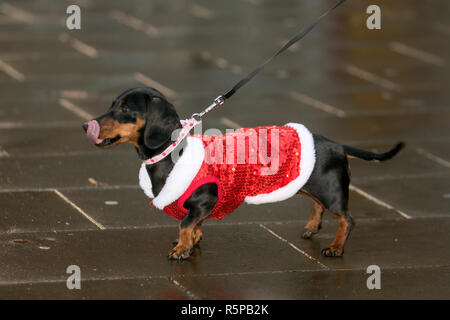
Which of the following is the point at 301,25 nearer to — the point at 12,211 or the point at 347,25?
the point at 347,25

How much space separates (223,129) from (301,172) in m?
3.49

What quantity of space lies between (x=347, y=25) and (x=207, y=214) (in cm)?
959

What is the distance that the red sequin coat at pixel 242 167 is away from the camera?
6434mm

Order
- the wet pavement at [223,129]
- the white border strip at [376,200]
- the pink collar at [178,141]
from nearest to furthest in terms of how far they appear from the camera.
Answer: the pink collar at [178,141] → the wet pavement at [223,129] → the white border strip at [376,200]

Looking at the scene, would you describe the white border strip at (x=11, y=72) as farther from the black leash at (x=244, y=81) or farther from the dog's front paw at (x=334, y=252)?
the dog's front paw at (x=334, y=252)

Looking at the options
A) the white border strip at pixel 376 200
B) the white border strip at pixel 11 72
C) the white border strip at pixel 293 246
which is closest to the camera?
the white border strip at pixel 293 246

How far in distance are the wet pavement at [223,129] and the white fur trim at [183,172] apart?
503mm

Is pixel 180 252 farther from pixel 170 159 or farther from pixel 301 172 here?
pixel 301 172

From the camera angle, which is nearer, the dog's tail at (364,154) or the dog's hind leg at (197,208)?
the dog's hind leg at (197,208)

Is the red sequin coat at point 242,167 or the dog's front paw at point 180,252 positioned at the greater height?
the red sequin coat at point 242,167

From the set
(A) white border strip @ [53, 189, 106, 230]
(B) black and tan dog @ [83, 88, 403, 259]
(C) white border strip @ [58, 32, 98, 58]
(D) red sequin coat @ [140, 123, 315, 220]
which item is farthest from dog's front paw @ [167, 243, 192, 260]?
(C) white border strip @ [58, 32, 98, 58]

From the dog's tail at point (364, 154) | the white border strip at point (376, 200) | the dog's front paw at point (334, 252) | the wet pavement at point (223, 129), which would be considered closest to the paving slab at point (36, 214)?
the wet pavement at point (223, 129)

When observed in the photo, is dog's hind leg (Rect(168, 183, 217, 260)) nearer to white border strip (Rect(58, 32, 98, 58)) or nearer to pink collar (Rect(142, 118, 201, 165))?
pink collar (Rect(142, 118, 201, 165))

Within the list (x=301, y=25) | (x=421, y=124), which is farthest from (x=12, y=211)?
(x=301, y=25)
